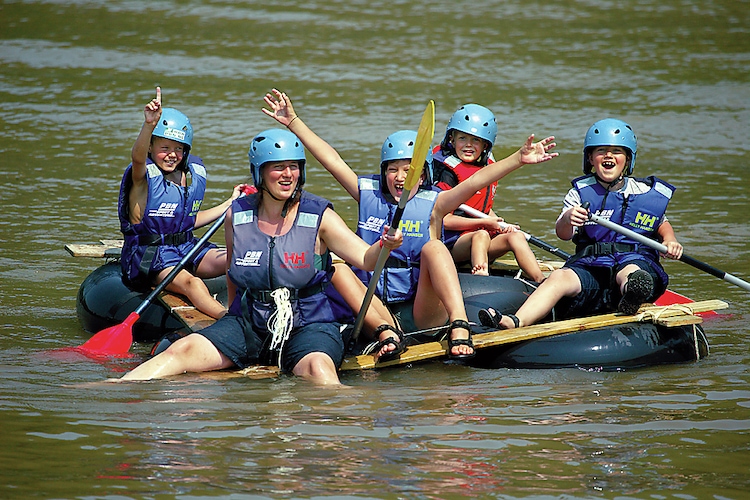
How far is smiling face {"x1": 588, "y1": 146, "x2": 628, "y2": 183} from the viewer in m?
7.18

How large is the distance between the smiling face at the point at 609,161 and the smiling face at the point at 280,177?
2.19m

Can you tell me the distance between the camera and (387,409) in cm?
561

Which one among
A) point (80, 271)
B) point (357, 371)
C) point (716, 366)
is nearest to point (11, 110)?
point (80, 271)

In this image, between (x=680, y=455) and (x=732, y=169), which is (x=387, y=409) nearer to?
(x=680, y=455)

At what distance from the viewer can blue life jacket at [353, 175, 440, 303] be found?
22.0 ft

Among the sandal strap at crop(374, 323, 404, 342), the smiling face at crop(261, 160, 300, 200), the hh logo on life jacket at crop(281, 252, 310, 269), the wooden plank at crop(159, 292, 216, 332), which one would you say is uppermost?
the smiling face at crop(261, 160, 300, 200)

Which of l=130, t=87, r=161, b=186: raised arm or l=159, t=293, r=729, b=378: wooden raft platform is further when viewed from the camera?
l=130, t=87, r=161, b=186: raised arm

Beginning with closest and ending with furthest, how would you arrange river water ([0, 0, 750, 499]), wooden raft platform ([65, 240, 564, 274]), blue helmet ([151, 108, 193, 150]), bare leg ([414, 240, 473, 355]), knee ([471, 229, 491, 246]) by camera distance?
river water ([0, 0, 750, 499])
bare leg ([414, 240, 473, 355])
blue helmet ([151, 108, 193, 150])
knee ([471, 229, 491, 246])
wooden raft platform ([65, 240, 564, 274])

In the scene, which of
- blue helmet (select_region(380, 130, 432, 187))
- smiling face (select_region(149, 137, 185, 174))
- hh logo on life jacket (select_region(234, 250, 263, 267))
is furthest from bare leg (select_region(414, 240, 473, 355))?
smiling face (select_region(149, 137, 185, 174))

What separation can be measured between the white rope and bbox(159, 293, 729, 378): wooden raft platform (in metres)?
0.19

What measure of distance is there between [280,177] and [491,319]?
1566 millimetres

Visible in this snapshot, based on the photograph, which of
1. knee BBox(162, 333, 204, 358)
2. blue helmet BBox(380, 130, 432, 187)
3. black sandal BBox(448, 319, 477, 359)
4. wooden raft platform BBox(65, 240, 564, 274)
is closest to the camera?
knee BBox(162, 333, 204, 358)

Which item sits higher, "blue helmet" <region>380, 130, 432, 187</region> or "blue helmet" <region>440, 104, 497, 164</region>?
"blue helmet" <region>440, 104, 497, 164</region>

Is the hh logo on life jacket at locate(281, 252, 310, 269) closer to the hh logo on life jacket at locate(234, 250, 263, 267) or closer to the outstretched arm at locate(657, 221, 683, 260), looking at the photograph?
the hh logo on life jacket at locate(234, 250, 263, 267)
